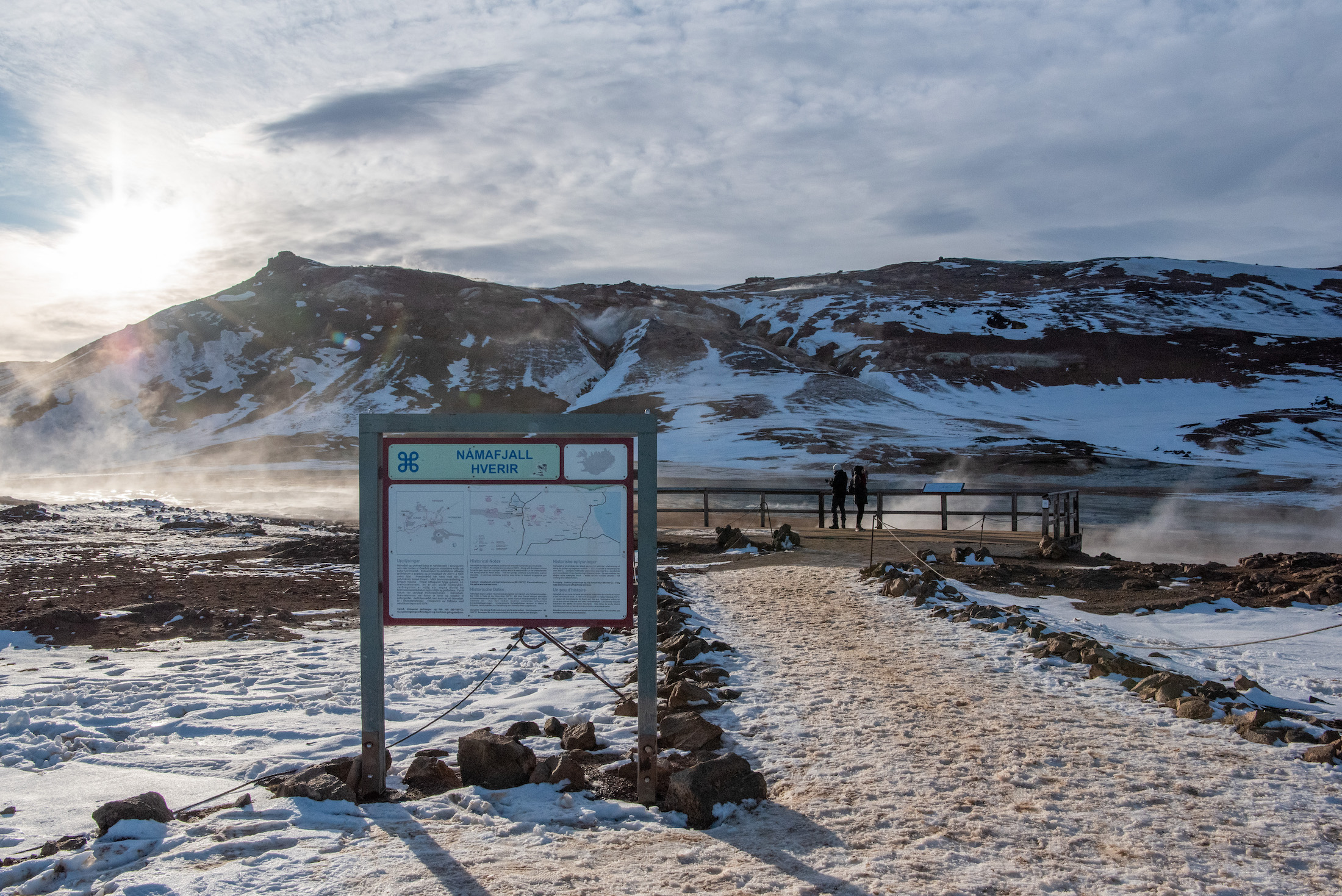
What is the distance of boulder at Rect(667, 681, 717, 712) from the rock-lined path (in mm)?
226

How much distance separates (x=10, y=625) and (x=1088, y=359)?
4358 inches

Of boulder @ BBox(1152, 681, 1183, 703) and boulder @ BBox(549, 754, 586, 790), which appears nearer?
boulder @ BBox(549, 754, 586, 790)

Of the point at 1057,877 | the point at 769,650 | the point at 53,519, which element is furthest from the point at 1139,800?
the point at 53,519

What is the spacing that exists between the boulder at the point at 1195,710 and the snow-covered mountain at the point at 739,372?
49034 mm

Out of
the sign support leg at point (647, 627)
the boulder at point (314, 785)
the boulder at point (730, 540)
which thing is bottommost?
the boulder at point (730, 540)

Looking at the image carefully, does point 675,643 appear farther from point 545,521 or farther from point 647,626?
point 545,521

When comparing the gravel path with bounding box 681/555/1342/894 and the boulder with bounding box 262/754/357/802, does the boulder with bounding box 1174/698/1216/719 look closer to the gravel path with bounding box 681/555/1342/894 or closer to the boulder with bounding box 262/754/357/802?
the gravel path with bounding box 681/555/1342/894

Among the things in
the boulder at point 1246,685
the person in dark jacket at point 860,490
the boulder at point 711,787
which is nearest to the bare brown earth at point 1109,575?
the person in dark jacket at point 860,490

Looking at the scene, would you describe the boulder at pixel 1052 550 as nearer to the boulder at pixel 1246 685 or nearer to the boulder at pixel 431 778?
the boulder at pixel 1246 685

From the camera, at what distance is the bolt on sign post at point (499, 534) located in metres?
4.80

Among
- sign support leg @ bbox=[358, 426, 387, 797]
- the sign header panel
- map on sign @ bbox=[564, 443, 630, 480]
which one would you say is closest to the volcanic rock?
map on sign @ bbox=[564, 443, 630, 480]

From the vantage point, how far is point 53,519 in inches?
915

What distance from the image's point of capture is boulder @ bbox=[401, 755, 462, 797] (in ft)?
16.0

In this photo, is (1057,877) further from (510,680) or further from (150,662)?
(150,662)
